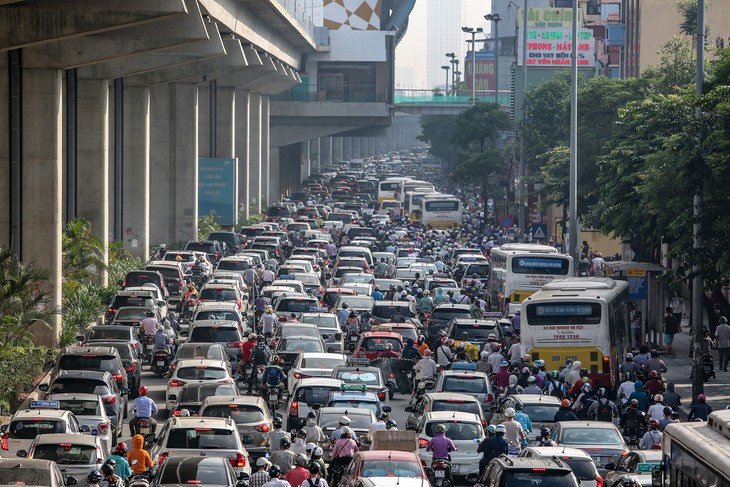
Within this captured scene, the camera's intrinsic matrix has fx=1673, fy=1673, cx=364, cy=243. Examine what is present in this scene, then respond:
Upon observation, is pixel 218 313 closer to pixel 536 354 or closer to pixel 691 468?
pixel 536 354

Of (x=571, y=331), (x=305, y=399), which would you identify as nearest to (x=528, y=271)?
(x=571, y=331)

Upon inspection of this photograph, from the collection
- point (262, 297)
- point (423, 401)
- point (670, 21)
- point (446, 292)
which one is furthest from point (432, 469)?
point (670, 21)

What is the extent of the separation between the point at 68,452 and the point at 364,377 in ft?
31.1

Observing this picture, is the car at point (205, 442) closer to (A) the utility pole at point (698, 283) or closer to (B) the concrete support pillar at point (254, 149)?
(A) the utility pole at point (698, 283)

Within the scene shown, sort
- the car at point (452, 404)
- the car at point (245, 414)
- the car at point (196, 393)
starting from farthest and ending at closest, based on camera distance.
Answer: the car at point (196, 393), the car at point (452, 404), the car at point (245, 414)

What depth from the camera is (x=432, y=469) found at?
2253cm

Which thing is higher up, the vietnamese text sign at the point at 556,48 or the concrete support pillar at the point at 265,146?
the vietnamese text sign at the point at 556,48

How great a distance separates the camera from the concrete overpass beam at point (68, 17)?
3706 cm

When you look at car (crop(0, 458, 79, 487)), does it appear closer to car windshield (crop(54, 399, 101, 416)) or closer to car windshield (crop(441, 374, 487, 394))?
car windshield (crop(54, 399, 101, 416))

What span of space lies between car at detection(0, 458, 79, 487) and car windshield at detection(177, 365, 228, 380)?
1104 cm

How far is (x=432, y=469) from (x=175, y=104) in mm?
52600

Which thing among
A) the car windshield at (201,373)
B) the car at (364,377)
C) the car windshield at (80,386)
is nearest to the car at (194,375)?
the car windshield at (201,373)

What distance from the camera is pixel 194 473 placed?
1892 cm

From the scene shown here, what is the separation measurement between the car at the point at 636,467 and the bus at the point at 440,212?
6180 centimetres
